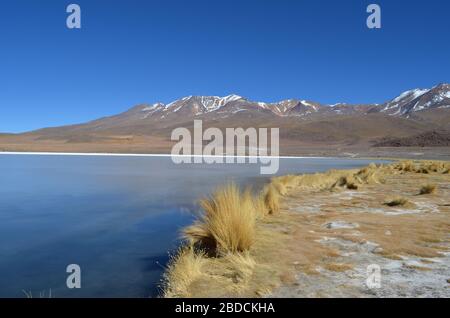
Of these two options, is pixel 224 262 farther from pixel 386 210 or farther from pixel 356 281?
pixel 386 210

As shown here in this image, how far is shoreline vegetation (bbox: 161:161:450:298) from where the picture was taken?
3.61 metres

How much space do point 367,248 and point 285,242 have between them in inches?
36.8

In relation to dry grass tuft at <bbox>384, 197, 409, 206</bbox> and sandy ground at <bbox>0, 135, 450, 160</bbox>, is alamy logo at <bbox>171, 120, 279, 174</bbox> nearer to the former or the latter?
sandy ground at <bbox>0, 135, 450, 160</bbox>

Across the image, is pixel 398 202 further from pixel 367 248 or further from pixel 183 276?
pixel 183 276

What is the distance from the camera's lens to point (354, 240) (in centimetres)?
500

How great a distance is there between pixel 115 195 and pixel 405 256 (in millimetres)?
7977

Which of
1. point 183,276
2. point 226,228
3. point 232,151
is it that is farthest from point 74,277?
point 232,151

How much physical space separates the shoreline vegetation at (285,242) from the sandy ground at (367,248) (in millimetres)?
11

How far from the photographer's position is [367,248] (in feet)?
15.2

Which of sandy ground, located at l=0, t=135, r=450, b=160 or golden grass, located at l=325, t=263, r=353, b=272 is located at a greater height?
sandy ground, located at l=0, t=135, r=450, b=160

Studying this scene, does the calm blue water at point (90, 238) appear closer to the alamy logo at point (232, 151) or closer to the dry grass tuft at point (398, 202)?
the dry grass tuft at point (398, 202)

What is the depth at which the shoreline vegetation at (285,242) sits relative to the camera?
3.61 m

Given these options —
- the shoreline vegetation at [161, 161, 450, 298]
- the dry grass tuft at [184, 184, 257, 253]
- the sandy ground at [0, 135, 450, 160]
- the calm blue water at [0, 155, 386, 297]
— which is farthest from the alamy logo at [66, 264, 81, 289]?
the sandy ground at [0, 135, 450, 160]

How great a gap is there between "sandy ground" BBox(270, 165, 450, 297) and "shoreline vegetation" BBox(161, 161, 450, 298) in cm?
1
